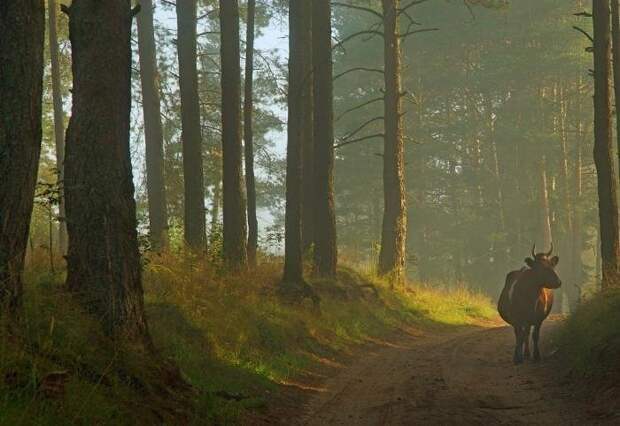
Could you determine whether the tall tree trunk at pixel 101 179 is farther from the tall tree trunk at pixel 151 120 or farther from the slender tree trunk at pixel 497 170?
the slender tree trunk at pixel 497 170

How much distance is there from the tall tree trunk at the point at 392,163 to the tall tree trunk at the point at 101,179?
17.2 metres

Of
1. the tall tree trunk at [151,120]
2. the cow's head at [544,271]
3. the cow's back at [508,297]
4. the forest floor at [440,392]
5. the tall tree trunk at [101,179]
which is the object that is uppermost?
the tall tree trunk at [151,120]

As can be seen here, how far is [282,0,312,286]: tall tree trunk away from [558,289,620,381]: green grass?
576 centimetres

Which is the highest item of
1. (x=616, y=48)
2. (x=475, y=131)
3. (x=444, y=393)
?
(x=475, y=131)

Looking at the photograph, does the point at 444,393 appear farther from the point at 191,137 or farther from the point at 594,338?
the point at 191,137

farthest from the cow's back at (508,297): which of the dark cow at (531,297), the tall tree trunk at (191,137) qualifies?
the tall tree trunk at (191,137)

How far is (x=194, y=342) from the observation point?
10.7 meters

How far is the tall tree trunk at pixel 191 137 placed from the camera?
57.4ft

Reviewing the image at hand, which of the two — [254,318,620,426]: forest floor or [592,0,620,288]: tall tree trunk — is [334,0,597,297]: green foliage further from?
[254,318,620,426]: forest floor

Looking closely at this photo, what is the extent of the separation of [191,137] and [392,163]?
8.87 meters

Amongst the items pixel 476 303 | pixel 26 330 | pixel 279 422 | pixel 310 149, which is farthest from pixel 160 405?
pixel 476 303

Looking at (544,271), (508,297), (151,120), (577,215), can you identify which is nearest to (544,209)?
(577,215)

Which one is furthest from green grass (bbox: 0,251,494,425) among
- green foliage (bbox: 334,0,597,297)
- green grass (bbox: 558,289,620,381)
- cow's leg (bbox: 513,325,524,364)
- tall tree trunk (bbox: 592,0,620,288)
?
green foliage (bbox: 334,0,597,297)

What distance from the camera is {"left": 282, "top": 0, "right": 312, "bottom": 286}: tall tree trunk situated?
1602 centimetres
